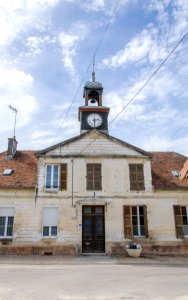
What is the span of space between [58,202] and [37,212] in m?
1.34

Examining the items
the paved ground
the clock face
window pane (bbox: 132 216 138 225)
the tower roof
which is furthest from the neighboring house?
the paved ground

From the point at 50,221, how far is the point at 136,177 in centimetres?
586

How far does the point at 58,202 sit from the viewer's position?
16.9m

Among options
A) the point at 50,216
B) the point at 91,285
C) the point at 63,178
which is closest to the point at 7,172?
the point at 63,178

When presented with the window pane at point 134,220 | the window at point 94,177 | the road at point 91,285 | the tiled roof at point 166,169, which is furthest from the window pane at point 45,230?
the tiled roof at point 166,169

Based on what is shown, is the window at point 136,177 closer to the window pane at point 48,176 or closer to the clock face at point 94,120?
the clock face at point 94,120

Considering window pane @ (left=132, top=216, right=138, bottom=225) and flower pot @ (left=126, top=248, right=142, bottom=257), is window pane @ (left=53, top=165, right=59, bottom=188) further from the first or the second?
flower pot @ (left=126, top=248, right=142, bottom=257)

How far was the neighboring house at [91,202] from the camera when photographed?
16344 mm

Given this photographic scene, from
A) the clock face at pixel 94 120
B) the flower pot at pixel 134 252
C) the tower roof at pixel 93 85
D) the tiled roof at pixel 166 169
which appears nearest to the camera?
the flower pot at pixel 134 252

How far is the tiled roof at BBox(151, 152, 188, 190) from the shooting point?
1762 centimetres

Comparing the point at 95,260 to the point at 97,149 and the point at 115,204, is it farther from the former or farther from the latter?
the point at 97,149

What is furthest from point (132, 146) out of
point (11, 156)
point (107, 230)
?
point (11, 156)

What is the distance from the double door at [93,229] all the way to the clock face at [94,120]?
6342 millimetres

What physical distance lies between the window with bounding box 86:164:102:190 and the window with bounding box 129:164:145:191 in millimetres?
1974
